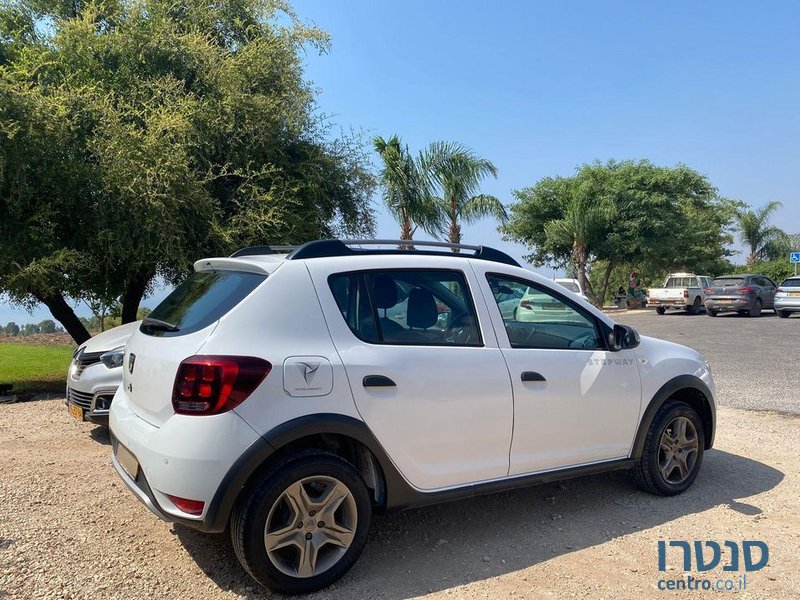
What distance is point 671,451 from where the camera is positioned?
4.63m

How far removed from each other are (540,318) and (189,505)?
255 centimetres

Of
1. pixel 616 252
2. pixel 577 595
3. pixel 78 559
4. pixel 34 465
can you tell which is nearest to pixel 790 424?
pixel 577 595

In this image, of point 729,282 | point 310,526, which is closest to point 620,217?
point 729,282

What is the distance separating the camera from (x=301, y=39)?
453 inches

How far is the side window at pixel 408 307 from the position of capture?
11.6ft

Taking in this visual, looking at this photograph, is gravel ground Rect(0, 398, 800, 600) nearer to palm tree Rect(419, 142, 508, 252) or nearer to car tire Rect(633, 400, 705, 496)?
car tire Rect(633, 400, 705, 496)

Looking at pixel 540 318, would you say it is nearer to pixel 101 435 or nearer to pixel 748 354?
pixel 101 435

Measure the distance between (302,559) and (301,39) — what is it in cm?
1035

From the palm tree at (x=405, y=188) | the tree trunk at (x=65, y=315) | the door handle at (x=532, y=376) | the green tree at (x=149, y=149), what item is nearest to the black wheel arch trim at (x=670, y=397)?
the door handle at (x=532, y=376)

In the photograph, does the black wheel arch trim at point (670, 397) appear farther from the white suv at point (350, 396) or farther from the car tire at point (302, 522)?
the car tire at point (302, 522)

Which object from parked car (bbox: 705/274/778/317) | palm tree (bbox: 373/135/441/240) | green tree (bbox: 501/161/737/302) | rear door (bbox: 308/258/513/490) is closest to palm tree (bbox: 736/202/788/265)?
green tree (bbox: 501/161/737/302)

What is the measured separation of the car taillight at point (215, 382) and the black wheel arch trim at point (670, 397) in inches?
108

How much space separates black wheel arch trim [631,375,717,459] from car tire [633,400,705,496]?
8cm

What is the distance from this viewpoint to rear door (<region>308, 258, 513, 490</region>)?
3404 mm
